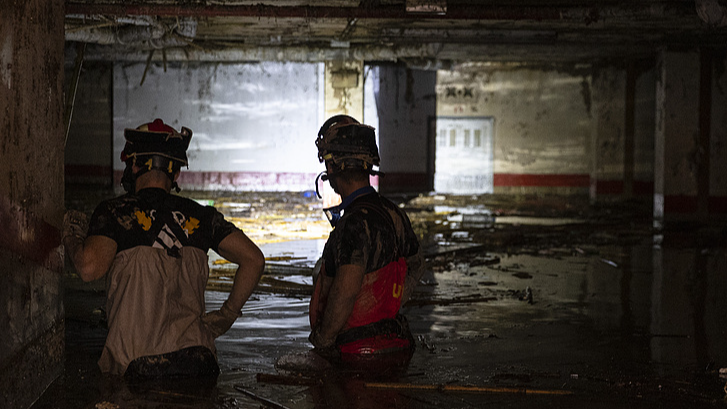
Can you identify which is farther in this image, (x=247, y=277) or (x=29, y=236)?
(x=247, y=277)

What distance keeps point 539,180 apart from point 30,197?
20214mm

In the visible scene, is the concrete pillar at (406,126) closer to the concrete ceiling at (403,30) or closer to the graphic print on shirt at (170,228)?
the concrete ceiling at (403,30)

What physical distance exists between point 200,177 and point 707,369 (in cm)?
1789

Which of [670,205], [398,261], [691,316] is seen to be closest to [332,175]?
[398,261]

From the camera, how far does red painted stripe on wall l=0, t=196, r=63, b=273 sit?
2.68m

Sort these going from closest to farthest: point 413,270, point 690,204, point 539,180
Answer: point 413,270 → point 690,204 → point 539,180

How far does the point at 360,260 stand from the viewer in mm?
3252

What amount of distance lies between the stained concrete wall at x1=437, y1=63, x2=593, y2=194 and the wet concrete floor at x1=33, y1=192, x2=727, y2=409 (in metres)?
11.7

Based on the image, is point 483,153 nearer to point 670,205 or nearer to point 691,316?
point 670,205

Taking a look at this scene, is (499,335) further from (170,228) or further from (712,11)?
(712,11)

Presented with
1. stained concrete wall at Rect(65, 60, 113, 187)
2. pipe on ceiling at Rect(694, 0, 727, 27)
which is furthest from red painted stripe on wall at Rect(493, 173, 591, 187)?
pipe on ceiling at Rect(694, 0, 727, 27)

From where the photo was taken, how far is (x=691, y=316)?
5.31 metres

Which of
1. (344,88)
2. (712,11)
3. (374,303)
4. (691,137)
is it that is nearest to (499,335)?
(374,303)

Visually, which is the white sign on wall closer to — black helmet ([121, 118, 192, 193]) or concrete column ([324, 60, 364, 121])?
concrete column ([324, 60, 364, 121])
